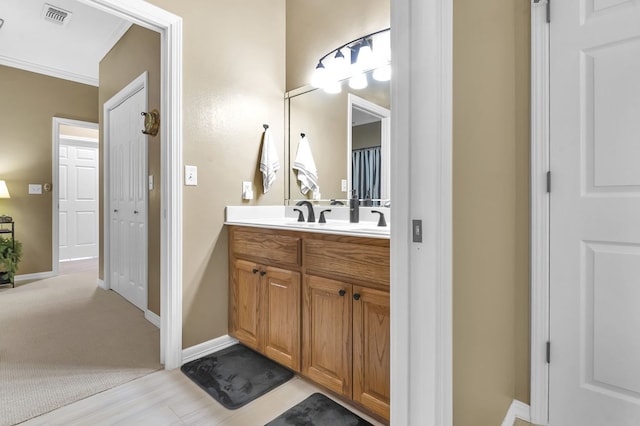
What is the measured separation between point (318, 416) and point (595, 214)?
1.51m

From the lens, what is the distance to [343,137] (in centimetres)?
224

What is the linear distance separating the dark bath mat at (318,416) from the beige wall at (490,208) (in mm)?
603

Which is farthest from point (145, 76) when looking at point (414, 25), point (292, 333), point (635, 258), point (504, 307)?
point (635, 258)

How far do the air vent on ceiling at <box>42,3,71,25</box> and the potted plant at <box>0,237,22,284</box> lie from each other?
2.53m

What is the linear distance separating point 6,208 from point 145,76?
283cm

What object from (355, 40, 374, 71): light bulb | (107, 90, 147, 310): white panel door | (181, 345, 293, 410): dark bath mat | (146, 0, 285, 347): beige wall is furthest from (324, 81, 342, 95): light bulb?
(181, 345, 293, 410): dark bath mat

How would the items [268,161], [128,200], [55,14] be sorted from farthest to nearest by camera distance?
1. [128,200]
2. [55,14]
3. [268,161]

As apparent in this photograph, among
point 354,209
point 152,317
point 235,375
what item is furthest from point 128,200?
point 354,209

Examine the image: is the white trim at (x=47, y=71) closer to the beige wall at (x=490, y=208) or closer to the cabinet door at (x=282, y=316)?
the cabinet door at (x=282, y=316)

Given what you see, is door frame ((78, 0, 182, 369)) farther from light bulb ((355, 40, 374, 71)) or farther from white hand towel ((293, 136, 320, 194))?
light bulb ((355, 40, 374, 71))

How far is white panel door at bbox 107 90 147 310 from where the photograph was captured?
2.93 metres

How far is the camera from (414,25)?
31.6 inches

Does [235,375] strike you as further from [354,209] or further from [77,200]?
[77,200]

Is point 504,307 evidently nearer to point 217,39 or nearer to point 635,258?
point 635,258
